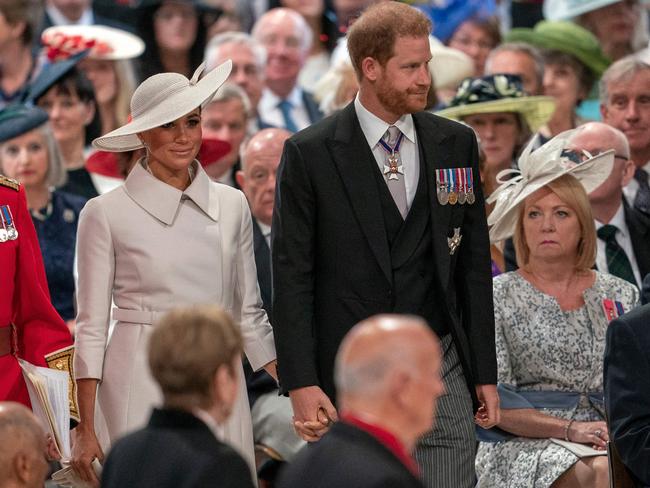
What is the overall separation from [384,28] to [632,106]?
333 centimetres

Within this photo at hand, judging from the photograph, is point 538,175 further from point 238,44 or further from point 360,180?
point 238,44

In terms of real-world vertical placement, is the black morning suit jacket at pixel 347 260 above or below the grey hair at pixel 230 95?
below

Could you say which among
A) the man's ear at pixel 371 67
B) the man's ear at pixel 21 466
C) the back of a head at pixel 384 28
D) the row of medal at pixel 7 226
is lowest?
the man's ear at pixel 21 466

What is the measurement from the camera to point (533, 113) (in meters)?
8.36

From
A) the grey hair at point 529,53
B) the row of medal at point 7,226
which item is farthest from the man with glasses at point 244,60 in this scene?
the row of medal at point 7,226

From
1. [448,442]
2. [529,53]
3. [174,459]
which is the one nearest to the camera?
[174,459]

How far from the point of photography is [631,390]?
4902mm

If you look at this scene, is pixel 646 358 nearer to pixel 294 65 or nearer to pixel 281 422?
pixel 281 422

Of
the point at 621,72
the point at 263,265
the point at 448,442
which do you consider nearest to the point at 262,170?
the point at 263,265

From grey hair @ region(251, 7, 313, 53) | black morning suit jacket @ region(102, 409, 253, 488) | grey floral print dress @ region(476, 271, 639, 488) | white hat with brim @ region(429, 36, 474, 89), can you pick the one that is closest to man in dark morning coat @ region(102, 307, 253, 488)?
black morning suit jacket @ region(102, 409, 253, 488)

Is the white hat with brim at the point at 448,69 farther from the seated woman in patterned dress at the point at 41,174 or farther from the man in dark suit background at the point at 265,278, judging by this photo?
the seated woman in patterned dress at the point at 41,174

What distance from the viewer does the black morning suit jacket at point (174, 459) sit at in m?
3.45

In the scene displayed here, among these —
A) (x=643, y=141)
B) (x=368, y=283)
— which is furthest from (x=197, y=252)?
(x=643, y=141)

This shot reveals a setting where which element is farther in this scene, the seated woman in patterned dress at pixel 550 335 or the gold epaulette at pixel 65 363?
the seated woman in patterned dress at pixel 550 335
